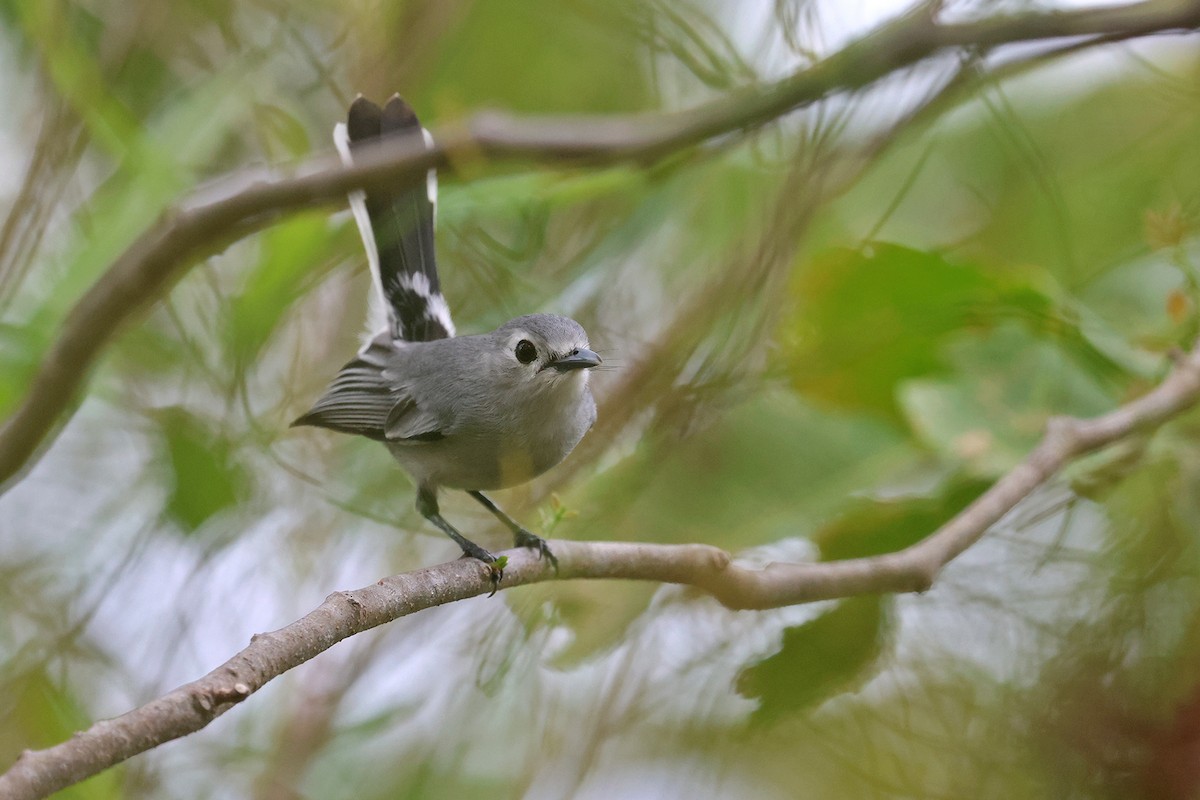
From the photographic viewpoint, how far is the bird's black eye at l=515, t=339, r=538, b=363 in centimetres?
236

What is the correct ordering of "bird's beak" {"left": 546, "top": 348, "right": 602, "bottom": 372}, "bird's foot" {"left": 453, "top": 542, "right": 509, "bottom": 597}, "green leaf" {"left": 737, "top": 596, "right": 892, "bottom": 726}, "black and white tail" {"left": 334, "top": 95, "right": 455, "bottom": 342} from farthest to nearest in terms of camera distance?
"black and white tail" {"left": 334, "top": 95, "right": 455, "bottom": 342} → "bird's beak" {"left": 546, "top": 348, "right": 602, "bottom": 372} → "green leaf" {"left": 737, "top": 596, "right": 892, "bottom": 726} → "bird's foot" {"left": 453, "top": 542, "right": 509, "bottom": 597}

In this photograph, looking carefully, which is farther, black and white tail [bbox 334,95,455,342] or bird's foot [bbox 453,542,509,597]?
black and white tail [bbox 334,95,455,342]

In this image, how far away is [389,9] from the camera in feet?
11.5

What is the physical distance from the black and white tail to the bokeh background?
10 centimetres

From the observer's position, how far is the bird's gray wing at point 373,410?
2.68m

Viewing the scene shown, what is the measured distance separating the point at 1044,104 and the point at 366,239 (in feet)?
5.66

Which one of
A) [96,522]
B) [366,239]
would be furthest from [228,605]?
[366,239]

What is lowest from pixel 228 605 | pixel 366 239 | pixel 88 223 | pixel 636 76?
pixel 228 605

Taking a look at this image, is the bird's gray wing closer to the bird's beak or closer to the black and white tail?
the black and white tail

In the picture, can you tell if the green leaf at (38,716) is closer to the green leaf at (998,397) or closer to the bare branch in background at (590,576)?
the bare branch in background at (590,576)

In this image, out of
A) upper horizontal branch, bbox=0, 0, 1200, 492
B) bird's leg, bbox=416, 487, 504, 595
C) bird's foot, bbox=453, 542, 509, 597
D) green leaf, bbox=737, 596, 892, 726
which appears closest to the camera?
upper horizontal branch, bbox=0, 0, 1200, 492

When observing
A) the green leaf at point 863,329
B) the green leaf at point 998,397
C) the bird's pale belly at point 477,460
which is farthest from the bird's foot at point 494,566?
the green leaf at point 998,397

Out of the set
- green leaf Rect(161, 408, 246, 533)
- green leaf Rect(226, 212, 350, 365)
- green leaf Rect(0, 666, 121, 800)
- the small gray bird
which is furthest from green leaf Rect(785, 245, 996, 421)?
green leaf Rect(0, 666, 121, 800)

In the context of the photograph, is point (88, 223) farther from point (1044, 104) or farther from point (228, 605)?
point (1044, 104)
